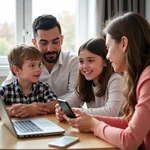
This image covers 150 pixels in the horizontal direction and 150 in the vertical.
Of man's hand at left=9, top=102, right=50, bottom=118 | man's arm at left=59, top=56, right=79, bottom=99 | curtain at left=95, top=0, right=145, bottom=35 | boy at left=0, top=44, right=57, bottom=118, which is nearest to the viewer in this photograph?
man's hand at left=9, top=102, right=50, bottom=118

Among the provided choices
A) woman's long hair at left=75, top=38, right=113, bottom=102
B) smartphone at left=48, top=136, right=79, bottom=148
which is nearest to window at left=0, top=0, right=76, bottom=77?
woman's long hair at left=75, top=38, right=113, bottom=102

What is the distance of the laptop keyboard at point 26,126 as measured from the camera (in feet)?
4.29

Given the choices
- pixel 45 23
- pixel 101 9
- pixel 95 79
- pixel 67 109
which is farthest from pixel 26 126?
pixel 101 9

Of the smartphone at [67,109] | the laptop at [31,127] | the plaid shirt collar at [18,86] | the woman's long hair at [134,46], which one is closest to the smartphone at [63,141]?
the laptop at [31,127]

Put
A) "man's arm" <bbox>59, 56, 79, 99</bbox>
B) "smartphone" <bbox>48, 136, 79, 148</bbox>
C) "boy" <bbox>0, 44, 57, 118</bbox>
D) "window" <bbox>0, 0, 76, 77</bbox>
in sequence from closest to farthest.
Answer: "smartphone" <bbox>48, 136, 79, 148</bbox>, "boy" <bbox>0, 44, 57, 118</bbox>, "man's arm" <bbox>59, 56, 79, 99</bbox>, "window" <bbox>0, 0, 76, 77</bbox>

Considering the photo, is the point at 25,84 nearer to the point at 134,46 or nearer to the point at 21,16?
the point at 134,46

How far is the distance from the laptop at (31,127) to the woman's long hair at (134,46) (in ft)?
1.18

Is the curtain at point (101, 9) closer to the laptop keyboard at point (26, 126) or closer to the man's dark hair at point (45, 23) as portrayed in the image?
the man's dark hair at point (45, 23)

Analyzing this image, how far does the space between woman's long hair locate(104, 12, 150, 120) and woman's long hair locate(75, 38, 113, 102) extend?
533 millimetres

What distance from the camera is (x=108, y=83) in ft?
6.00

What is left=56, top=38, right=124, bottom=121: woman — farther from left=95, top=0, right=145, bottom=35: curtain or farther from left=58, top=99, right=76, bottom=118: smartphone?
left=95, top=0, right=145, bottom=35: curtain

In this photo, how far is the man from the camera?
2180 millimetres

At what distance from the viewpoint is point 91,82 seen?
6.45 ft

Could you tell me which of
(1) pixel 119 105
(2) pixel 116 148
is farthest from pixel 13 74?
(2) pixel 116 148
